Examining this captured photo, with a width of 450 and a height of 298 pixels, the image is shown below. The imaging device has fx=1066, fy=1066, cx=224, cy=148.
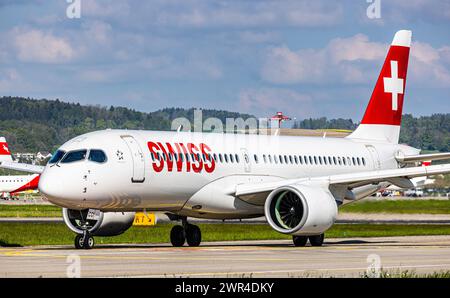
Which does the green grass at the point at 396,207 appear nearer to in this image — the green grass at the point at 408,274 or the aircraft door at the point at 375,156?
the aircraft door at the point at 375,156

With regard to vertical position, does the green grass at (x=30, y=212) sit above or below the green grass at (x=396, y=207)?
below

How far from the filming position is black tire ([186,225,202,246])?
135ft

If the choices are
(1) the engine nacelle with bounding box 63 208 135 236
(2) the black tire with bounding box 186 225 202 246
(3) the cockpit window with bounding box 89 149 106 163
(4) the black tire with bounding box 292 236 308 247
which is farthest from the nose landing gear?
(4) the black tire with bounding box 292 236 308 247

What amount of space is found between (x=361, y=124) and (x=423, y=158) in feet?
16.8

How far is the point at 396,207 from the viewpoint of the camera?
3073 inches

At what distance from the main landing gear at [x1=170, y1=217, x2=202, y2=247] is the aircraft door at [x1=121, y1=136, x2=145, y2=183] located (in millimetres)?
4307

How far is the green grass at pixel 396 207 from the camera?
72.8m

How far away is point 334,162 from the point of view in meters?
47.2

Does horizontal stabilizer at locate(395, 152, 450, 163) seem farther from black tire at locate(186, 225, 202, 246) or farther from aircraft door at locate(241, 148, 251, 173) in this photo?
black tire at locate(186, 225, 202, 246)

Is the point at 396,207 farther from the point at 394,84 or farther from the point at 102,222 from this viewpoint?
the point at 102,222

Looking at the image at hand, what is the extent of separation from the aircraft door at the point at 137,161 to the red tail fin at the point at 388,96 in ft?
52.2

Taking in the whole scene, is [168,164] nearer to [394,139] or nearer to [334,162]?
[334,162]

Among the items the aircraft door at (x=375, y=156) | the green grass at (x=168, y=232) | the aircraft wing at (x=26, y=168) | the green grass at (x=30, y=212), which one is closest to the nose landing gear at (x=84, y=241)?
the green grass at (x=168, y=232)
